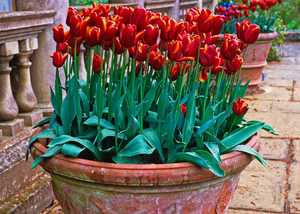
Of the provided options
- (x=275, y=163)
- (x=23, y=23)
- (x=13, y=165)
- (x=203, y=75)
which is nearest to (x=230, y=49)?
(x=203, y=75)

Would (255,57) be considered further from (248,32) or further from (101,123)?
(101,123)

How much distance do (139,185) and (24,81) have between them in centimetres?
149

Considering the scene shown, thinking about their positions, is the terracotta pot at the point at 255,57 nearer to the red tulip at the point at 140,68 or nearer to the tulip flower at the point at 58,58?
the red tulip at the point at 140,68

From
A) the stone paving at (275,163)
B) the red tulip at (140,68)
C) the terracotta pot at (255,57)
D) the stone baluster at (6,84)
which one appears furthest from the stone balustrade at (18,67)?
the terracotta pot at (255,57)

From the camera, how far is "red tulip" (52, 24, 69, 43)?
217 centimetres

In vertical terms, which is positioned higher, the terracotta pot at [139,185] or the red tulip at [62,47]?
the red tulip at [62,47]

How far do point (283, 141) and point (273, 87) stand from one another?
236 cm

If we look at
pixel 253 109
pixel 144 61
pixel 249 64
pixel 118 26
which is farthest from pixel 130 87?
pixel 249 64

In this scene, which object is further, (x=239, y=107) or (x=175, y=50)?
(x=239, y=107)

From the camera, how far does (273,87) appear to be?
7148mm

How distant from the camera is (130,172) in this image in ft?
6.57

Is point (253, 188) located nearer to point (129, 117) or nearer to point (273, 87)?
point (129, 117)

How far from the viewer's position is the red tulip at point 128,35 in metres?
2.01

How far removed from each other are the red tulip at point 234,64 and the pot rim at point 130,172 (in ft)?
1.20
